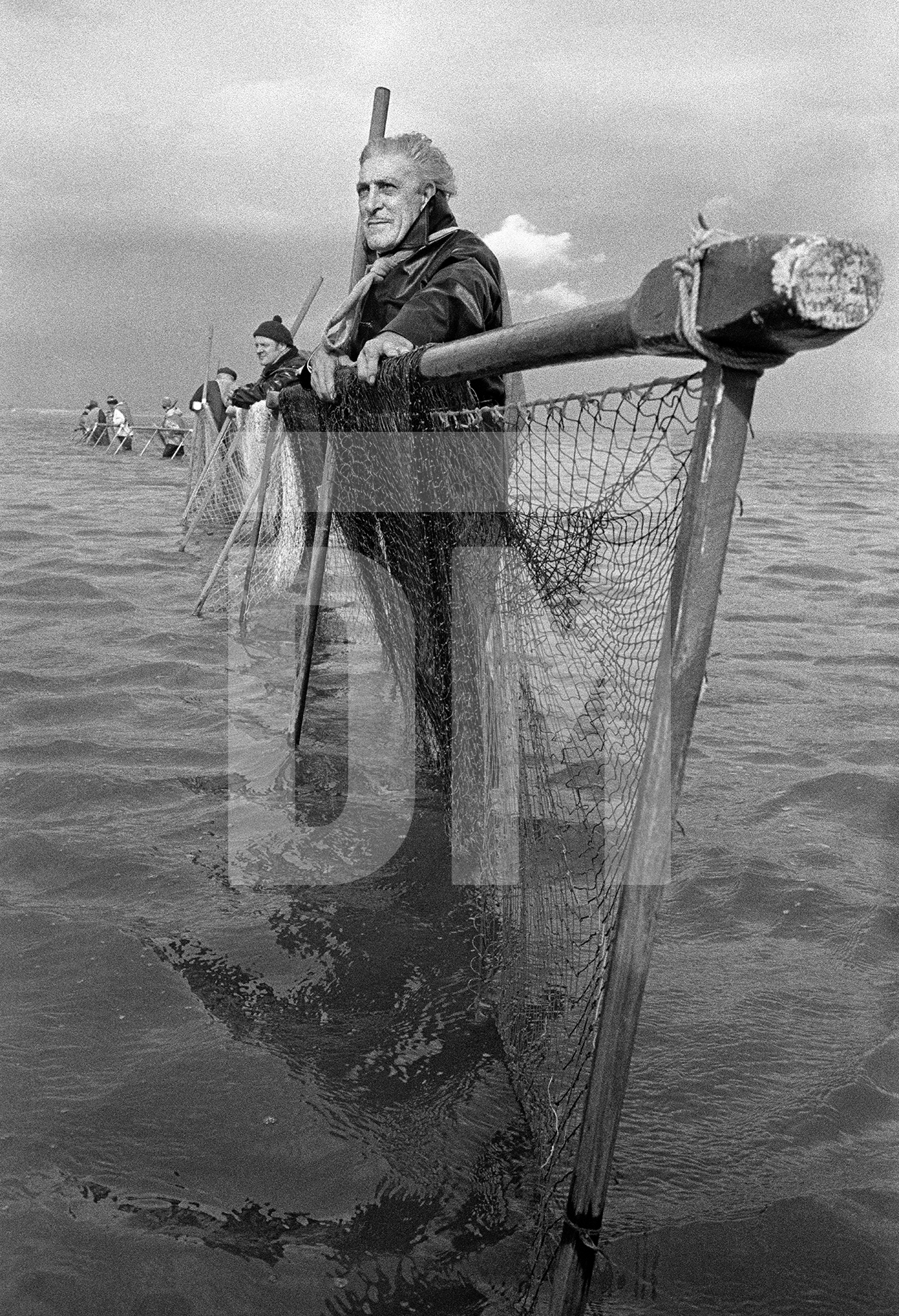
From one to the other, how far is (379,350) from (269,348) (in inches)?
307

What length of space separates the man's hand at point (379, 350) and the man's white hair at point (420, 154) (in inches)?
37.2

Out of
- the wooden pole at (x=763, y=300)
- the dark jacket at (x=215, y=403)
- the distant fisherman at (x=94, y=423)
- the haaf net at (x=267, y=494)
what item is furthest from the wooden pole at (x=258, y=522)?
the distant fisherman at (x=94, y=423)

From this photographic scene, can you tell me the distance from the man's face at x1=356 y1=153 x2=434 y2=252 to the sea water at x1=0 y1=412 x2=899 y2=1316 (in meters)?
2.03

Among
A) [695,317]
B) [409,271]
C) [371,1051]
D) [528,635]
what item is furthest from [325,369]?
[695,317]

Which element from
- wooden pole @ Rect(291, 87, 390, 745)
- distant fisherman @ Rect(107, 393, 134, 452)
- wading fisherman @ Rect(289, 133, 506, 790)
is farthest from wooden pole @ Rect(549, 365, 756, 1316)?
distant fisherman @ Rect(107, 393, 134, 452)

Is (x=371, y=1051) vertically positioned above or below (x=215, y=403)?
below

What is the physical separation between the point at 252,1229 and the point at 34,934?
1.36 metres

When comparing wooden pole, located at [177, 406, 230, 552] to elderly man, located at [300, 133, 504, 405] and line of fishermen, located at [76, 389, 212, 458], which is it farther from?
line of fishermen, located at [76, 389, 212, 458]

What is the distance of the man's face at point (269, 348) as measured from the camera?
10.4 metres

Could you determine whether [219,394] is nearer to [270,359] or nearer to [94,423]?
[270,359]

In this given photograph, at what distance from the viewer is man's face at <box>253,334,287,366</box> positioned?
1045 centimetres

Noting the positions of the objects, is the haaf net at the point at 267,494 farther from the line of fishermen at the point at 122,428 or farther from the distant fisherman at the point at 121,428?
the distant fisherman at the point at 121,428

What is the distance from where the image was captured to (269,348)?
10.5 meters

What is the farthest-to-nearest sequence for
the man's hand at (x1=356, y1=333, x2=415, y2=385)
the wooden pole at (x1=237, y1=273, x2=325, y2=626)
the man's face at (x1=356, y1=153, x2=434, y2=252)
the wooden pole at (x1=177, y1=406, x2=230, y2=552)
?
1. the wooden pole at (x1=177, y1=406, x2=230, y2=552)
2. the wooden pole at (x1=237, y1=273, x2=325, y2=626)
3. the man's face at (x1=356, y1=153, x2=434, y2=252)
4. the man's hand at (x1=356, y1=333, x2=415, y2=385)
